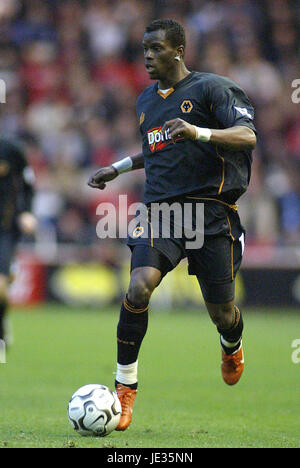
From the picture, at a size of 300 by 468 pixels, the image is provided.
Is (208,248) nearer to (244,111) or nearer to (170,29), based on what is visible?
(244,111)

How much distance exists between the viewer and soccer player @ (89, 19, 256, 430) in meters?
5.15

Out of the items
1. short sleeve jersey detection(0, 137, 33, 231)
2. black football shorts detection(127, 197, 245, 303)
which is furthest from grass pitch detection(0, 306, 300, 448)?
short sleeve jersey detection(0, 137, 33, 231)

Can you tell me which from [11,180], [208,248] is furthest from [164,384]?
[11,180]

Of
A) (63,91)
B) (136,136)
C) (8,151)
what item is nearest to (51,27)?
(63,91)

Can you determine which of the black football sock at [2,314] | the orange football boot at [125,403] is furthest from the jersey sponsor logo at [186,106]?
the black football sock at [2,314]

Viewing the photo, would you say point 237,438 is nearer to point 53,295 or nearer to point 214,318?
point 214,318

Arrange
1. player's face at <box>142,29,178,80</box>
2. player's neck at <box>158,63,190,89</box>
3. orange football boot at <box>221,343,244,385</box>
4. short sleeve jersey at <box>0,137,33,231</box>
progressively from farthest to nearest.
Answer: short sleeve jersey at <box>0,137,33,231</box> < orange football boot at <box>221,343,244,385</box> < player's neck at <box>158,63,190,89</box> < player's face at <box>142,29,178,80</box>

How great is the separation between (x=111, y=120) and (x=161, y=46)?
34.2ft

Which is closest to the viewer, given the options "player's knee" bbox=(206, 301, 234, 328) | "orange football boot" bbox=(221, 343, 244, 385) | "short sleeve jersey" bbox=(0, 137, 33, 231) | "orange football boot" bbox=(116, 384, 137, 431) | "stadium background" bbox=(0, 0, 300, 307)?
"orange football boot" bbox=(116, 384, 137, 431)

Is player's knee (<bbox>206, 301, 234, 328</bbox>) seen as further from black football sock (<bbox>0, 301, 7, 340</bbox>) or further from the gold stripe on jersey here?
black football sock (<bbox>0, 301, 7, 340</bbox>)

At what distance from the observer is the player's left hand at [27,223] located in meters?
8.19

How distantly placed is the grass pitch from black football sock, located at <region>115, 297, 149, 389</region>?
1.38 feet

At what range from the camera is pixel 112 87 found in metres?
16.1

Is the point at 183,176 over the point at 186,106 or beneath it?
beneath
